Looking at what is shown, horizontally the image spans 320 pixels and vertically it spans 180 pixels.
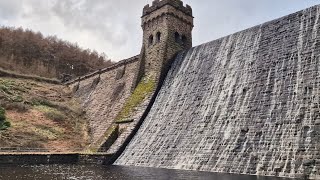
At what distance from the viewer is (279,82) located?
21406 mm

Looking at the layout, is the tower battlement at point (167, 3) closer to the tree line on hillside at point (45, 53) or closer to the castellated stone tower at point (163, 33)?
the castellated stone tower at point (163, 33)

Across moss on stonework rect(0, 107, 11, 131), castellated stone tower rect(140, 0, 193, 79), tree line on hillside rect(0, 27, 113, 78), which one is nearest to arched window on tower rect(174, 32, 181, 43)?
castellated stone tower rect(140, 0, 193, 79)

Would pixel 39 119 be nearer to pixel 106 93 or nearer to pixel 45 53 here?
pixel 106 93

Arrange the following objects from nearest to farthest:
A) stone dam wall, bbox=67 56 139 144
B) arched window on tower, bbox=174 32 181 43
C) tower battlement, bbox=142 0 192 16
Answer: tower battlement, bbox=142 0 192 16 < arched window on tower, bbox=174 32 181 43 < stone dam wall, bbox=67 56 139 144

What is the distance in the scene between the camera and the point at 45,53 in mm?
73375

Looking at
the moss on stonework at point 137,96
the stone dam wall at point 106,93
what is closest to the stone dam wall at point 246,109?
the moss on stonework at point 137,96

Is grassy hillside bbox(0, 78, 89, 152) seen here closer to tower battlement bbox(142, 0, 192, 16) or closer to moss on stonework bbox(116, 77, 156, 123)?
moss on stonework bbox(116, 77, 156, 123)

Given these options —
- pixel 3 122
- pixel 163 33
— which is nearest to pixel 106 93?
pixel 163 33

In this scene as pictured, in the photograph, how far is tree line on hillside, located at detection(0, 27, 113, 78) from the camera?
69938 mm

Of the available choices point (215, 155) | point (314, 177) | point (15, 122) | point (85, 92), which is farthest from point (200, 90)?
point (85, 92)

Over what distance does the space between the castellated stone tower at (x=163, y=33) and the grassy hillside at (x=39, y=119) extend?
383 inches

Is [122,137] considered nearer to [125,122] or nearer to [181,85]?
[125,122]

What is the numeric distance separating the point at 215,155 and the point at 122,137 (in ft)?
31.6

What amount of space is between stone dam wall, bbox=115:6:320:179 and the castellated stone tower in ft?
12.1
